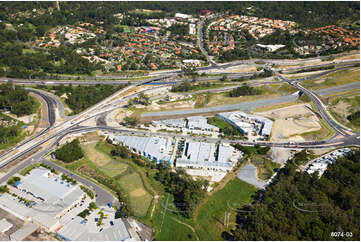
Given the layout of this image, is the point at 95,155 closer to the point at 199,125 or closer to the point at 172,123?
the point at 172,123

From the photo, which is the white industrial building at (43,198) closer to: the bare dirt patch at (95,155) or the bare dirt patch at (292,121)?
the bare dirt patch at (95,155)

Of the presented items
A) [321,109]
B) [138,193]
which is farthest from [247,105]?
[138,193]

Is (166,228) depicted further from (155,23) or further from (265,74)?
(155,23)

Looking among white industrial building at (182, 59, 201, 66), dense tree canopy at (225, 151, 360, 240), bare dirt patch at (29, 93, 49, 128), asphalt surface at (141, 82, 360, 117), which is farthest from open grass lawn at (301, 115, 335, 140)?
bare dirt patch at (29, 93, 49, 128)

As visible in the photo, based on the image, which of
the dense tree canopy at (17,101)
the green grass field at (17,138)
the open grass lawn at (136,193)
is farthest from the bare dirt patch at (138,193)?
the dense tree canopy at (17,101)

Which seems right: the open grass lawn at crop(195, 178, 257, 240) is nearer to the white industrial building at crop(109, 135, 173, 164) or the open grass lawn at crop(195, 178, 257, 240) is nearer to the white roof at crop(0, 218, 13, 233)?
the white industrial building at crop(109, 135, 173, 164)
